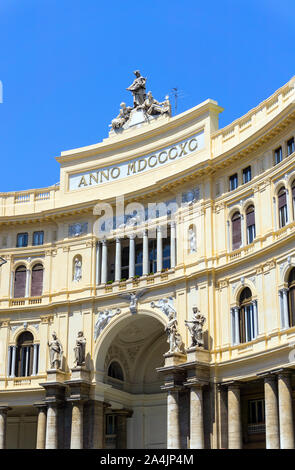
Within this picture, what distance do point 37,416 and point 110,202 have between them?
16027mm

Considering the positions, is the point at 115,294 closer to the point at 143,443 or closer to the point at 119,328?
the point at 119,328

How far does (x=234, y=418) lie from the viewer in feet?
138

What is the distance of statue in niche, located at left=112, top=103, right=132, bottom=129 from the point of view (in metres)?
55.7

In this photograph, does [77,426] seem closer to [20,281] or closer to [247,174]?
[20,281]

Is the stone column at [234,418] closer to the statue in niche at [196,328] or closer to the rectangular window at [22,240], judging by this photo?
the statue in niche at [196,328]

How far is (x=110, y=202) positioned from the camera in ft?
→ 173

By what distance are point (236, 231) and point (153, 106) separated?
12617mm

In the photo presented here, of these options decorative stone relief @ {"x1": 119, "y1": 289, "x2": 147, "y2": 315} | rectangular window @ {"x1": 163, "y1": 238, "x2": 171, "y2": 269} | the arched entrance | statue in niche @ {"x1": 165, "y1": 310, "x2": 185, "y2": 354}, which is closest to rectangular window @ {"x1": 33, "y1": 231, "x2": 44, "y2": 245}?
the arched entrance

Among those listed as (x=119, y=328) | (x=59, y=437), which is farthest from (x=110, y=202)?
(x=59, y=437)

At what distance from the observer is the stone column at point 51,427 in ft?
162

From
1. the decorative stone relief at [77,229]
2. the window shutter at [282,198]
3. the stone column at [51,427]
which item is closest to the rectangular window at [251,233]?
the window shutter at [282,198]

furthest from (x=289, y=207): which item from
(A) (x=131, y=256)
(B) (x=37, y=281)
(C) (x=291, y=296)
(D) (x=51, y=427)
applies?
(B) (x=37, y=281)

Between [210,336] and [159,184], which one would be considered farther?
[159,184]

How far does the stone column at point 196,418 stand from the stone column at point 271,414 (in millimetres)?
4481
